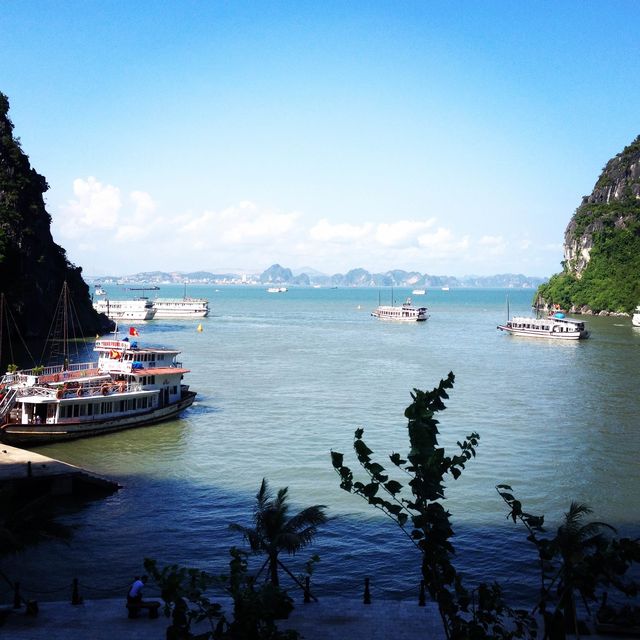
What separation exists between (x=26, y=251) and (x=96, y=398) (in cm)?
6525

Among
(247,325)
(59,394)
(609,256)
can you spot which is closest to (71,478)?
(59,394)

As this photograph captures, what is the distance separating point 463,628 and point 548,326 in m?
119

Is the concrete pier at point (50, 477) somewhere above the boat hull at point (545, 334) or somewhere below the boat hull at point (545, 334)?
below

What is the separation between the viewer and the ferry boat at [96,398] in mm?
45594

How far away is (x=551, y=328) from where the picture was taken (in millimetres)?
124125

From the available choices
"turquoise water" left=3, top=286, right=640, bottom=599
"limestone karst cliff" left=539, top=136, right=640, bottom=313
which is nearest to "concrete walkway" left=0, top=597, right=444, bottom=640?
"turquoise water" left=3, top=286, right=640, bottom=599

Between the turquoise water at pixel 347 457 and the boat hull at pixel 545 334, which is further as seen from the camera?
the boat hull at pixel 545 334

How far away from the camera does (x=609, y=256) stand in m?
193

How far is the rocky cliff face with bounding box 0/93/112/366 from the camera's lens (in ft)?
297

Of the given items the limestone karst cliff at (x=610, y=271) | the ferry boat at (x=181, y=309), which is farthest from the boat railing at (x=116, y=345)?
the limestone karst cliff at (x=610, y=271)

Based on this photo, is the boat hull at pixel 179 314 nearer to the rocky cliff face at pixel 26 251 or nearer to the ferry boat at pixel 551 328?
the rocky cliff face at pixel 26 251

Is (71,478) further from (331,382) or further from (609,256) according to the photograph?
(609,256)

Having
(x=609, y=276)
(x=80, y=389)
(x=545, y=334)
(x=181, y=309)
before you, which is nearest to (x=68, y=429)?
(x=80, y=389)

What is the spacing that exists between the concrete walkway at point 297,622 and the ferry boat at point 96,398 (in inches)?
1016
